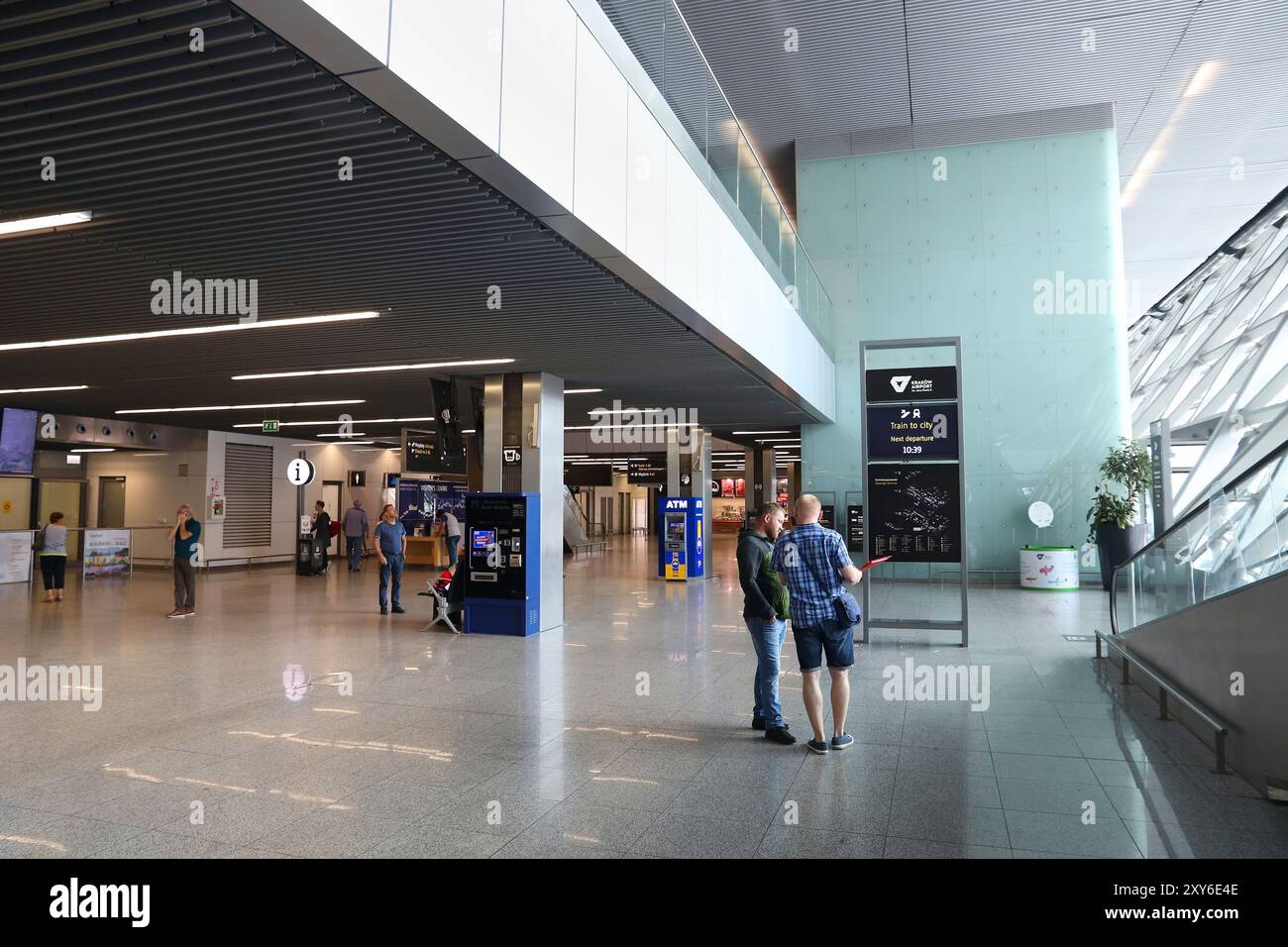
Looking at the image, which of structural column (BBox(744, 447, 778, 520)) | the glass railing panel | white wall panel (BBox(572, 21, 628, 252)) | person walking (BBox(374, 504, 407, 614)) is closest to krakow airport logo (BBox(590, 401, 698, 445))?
the glass railing panel

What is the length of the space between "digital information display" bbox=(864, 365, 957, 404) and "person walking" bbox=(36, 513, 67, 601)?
13947 millimetres

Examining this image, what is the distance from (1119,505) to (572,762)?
48.6ft

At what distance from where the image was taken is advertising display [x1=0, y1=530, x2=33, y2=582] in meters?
16.3

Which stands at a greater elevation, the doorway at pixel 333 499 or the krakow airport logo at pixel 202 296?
the krakow airport logo at pixel 202 296

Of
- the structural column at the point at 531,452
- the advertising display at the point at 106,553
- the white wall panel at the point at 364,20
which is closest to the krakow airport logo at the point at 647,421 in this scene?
the structural column at the point at 531,452

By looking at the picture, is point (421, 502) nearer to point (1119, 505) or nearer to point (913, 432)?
point (913, 432)

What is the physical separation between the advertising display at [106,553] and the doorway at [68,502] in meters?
4.61

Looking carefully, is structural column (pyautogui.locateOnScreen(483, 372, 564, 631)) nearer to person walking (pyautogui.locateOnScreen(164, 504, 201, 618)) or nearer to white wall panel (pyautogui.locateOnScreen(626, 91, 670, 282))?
white wall panel (pyautogui.locateOnScreen(626, 91, 670, 282))

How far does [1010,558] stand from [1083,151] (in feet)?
30.3

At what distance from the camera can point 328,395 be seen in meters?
13.8

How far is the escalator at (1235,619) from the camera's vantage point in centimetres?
458

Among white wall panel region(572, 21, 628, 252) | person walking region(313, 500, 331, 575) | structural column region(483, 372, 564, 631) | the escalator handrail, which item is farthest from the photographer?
person walking region(313, 500, 331, 575)

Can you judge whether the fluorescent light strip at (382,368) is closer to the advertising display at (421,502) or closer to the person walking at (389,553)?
the person walking at (389,553)
